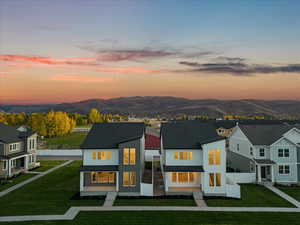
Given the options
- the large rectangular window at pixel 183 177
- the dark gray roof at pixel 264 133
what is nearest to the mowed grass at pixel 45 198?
the large rectangular window at pixel 183 177

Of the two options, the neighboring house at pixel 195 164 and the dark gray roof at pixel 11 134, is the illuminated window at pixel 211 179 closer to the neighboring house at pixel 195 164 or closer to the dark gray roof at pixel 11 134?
the neighboring house at pixel 195 164

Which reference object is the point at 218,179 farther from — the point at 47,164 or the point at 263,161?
the point at 47,164

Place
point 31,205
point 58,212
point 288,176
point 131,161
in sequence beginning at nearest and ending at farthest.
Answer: point 58,212
point 31,205
point 131,161
point 288,176

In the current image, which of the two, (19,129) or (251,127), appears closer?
(251,127)

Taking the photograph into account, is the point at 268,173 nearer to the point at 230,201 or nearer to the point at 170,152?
the point at 230,201

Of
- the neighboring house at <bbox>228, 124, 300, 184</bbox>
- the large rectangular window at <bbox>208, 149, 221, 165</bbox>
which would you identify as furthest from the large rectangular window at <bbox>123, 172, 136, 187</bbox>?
the neighboring house at <bbox>228, 124, 300, 184</bbox>

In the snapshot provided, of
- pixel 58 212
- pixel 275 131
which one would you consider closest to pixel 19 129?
pixel 58 212

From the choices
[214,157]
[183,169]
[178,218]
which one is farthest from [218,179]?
[178,218]
